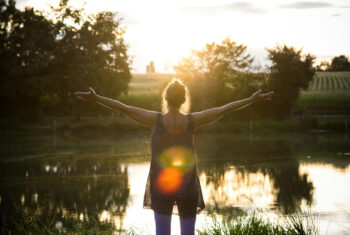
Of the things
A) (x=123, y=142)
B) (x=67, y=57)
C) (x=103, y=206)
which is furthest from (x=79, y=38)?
(x=103, y=206)

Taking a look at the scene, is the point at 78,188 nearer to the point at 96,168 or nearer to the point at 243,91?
the point at 96,168

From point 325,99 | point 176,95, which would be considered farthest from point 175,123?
point 325,99

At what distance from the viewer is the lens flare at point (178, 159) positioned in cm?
504

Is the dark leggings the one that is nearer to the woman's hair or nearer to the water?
the woman's hair

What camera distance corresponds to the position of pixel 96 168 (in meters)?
20.3

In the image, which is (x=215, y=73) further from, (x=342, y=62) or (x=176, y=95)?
(x=176, y=95)

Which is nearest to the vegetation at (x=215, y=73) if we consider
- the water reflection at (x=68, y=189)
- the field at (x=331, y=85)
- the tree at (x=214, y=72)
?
the tree at (x=214, y=72)

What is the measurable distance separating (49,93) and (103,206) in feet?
114

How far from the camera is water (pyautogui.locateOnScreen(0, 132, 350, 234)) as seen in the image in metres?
11.9

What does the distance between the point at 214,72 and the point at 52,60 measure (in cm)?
1393

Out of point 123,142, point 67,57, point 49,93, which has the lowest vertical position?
point 123,142

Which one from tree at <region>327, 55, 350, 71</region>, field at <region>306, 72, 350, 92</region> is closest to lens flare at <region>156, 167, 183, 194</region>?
tree at <region>327, 55, 350, 71</region>

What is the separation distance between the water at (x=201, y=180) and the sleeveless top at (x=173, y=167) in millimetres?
3682

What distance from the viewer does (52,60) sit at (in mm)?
47062
